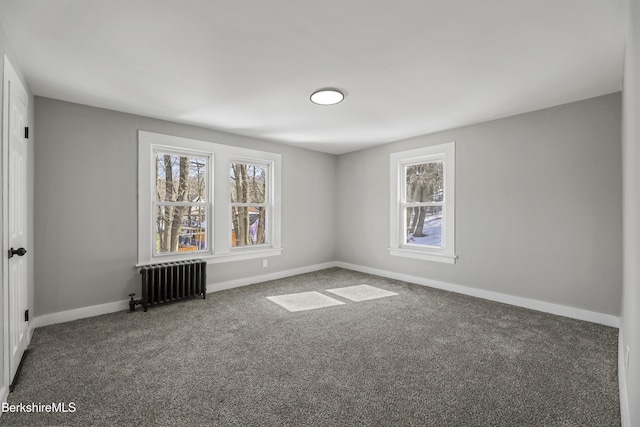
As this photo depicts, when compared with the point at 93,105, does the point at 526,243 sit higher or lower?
lower

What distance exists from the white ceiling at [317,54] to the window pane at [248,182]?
4.24 feet

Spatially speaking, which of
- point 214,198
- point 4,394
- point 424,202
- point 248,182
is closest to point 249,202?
point 248,182

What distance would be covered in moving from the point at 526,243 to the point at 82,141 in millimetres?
5283

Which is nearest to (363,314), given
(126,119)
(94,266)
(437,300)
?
(437,300)

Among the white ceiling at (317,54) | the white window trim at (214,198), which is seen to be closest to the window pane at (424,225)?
the white ceiling at (317,54)

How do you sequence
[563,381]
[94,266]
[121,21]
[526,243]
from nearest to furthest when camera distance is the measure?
[121,21] < [563,381] < [94,266] < [526,243]

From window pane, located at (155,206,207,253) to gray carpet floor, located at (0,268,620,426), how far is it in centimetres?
93

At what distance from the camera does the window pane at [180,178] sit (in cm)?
405

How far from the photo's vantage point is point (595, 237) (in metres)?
3.23

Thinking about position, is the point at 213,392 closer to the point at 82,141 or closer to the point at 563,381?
the point at 563,381

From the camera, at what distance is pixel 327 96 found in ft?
10.2

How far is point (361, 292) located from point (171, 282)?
2.52 metres

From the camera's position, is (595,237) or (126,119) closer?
(595,237)

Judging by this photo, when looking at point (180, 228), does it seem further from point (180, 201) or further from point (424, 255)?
point (424, 255)
